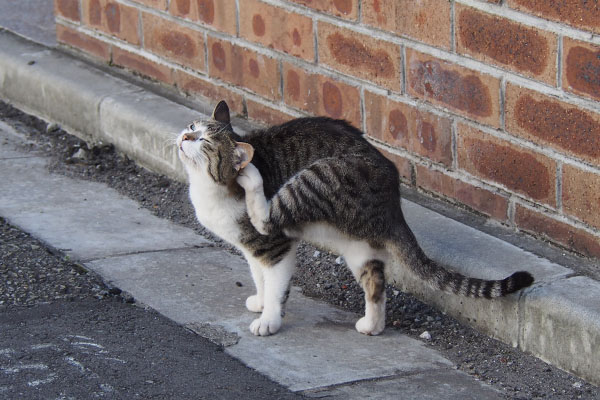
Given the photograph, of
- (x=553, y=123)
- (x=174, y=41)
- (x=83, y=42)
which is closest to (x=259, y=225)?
(x=553, y=123)

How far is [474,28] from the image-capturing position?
4840 millimetres

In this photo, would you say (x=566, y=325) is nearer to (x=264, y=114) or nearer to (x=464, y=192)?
(x=464, y=192)

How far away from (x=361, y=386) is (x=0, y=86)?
4746 millimetres

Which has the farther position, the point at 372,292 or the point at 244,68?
the point at 244,68

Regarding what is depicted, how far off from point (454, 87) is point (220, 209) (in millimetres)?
1373

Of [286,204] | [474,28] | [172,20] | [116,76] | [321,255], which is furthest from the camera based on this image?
[116,76]

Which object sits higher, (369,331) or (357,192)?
(357,192)

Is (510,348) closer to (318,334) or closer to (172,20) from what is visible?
(318,334)

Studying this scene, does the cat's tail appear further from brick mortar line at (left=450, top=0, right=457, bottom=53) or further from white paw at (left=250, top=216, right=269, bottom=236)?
brick mortar line at (left=450, top=0, right=457, bottom=53)

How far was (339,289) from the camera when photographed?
5.00 metres

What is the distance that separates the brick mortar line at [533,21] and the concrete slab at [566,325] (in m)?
1.00

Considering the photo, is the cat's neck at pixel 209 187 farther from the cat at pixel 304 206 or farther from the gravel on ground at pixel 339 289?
the gravel on ground at pixel 339 289

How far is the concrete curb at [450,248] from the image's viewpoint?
4086 mm

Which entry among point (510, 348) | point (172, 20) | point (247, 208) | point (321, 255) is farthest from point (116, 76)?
point (510, 348)
